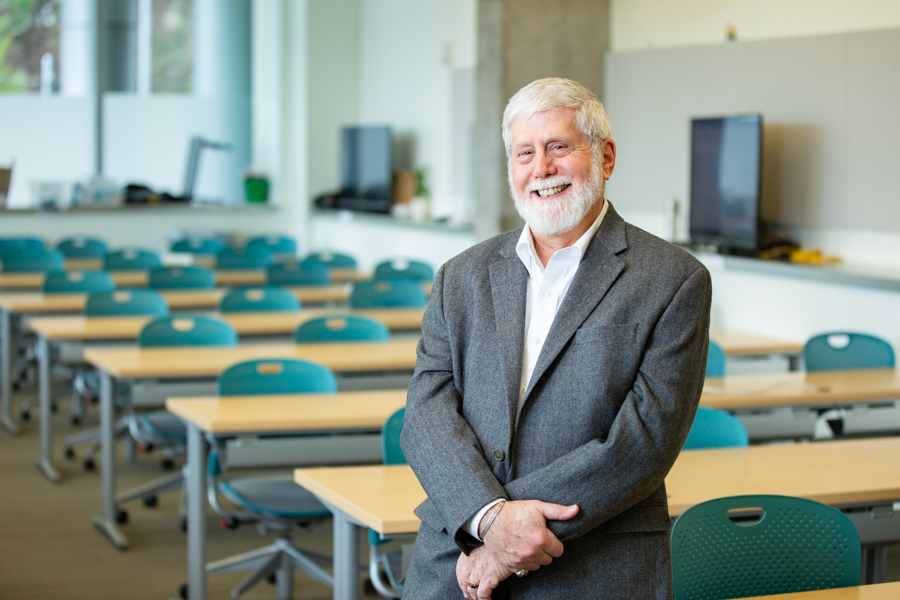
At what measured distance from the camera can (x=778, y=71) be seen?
5703mm

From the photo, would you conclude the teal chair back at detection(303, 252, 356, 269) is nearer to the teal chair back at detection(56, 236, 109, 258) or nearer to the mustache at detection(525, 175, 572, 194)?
the teal chair back at detection(56, 236, 109, 258)

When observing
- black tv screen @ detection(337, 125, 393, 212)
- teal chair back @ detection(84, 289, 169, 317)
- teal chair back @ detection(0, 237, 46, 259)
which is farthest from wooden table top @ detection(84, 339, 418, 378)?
black tv screen @ detection(337, 125, 393, 212)

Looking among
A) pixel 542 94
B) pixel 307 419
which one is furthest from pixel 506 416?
pixel 307 419

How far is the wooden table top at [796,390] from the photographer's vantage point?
3658 millimetres

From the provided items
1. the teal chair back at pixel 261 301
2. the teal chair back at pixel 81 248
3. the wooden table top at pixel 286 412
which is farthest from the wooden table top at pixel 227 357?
the teal chair back at pixel 81 248

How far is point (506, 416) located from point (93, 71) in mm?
10632

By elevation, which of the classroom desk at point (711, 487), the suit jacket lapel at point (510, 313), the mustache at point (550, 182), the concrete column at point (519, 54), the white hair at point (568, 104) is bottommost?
the classroom desk at point (711, 487)

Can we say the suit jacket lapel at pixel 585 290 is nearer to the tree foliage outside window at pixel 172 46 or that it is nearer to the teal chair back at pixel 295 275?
the teal chair back at pixel 295 275

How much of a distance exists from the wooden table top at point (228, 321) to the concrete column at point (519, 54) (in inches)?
69.1

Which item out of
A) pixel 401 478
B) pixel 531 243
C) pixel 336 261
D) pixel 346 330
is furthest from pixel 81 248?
pixel 531 243

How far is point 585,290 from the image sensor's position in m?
1.71

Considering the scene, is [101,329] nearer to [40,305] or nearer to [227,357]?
[227,357]

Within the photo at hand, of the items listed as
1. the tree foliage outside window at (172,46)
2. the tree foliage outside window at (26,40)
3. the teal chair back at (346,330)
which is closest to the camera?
the teal chair back at (346,330)

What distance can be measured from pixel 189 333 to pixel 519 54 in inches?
143
